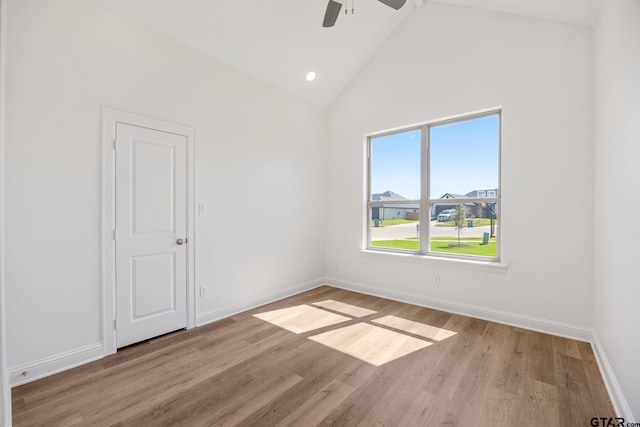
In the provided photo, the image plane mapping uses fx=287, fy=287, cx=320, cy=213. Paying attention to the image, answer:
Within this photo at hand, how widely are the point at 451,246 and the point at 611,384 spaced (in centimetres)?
199

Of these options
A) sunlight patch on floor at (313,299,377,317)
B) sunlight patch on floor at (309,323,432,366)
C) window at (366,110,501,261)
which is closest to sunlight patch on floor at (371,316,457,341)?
sunlight patch on floor at (309,323,432,366)

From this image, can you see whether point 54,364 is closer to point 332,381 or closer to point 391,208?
point 332,381

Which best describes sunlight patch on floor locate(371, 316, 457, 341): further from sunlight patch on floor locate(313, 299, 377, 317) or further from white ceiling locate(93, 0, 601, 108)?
white ceiling locate(93, 0, 601, 108)

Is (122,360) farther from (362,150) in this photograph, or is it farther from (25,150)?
(362,150)

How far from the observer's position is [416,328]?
3.16 m

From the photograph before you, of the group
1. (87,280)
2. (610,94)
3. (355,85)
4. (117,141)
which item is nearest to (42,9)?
(117,141)

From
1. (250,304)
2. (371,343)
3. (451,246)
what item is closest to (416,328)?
(371,343)

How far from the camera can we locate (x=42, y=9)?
2250 mm

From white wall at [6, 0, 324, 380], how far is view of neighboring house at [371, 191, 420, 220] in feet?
6.24

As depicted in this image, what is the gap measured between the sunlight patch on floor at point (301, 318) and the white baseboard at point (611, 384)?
7.31 feet

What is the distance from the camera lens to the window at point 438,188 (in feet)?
11.7

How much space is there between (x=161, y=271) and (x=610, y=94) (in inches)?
166

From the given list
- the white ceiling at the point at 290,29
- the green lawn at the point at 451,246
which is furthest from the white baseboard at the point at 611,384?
the white ceiling at the point at 290,29

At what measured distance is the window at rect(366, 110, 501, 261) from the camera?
11.7ft
